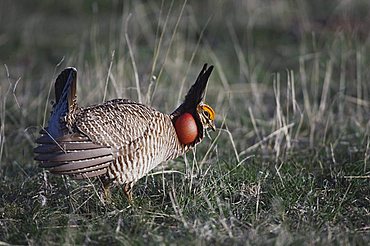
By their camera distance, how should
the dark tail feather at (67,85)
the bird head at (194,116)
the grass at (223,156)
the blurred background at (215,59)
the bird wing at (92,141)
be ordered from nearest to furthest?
1. the grass at (223,156)
2. the bird wing at (92,141)
3. the dark tail feather at (67,85)
4. the bird head at (194,116)
5. the blurred background at (215,59)

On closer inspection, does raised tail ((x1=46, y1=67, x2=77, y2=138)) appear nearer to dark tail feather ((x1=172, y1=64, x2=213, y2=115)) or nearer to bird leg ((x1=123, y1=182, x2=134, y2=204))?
bird leg ((x1=123, y1=182, x2=134, y2=204))

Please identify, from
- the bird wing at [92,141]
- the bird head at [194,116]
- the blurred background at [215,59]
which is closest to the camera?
the bird wing at [92,141]

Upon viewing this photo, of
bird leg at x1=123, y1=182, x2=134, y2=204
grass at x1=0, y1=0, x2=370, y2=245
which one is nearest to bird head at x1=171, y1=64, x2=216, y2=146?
grass at x1=0, y1=0, x2=370, y2=245

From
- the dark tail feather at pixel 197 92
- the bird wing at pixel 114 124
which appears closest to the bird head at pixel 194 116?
the dark tail feather at pixel 197 92

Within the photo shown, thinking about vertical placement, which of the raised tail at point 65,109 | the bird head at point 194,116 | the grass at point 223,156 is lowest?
the grass at point 223,156

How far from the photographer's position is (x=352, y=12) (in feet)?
32.3

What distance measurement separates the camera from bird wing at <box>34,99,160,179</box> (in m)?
4.00

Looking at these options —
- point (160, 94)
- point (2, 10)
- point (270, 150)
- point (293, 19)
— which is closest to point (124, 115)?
point (270, 150)

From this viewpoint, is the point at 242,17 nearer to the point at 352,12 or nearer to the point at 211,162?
the point at 352,12

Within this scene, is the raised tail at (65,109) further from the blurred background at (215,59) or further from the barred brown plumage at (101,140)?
the blurred background at (215,59)

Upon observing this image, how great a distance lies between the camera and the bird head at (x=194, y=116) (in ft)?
14.9

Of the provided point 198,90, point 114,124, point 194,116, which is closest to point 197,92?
point 198,90

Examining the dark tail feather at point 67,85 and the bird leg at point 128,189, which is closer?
the dark tail feather at point 67,85

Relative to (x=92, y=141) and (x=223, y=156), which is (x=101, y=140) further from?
(x=223, y=156)
